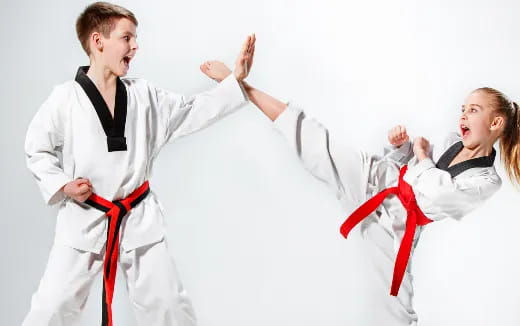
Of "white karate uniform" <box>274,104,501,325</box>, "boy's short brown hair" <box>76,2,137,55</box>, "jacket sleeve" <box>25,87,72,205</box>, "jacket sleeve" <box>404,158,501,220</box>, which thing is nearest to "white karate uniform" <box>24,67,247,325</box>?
"jacket sleeve" <box>25,87,72,205</box>

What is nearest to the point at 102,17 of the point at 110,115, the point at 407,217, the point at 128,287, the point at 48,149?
the point at 110,115

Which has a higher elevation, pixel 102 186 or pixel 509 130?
pixel 509 130

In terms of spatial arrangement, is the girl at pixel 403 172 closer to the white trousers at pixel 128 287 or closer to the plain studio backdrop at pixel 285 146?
the plain studio backdrop at pixel 285 146

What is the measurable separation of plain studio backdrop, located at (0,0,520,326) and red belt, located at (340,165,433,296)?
0.43m

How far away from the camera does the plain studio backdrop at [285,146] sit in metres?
2.82

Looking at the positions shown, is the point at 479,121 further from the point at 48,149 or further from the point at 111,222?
the point at 48,149

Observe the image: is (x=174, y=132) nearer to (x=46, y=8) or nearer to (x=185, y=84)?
(x=185, y=84)

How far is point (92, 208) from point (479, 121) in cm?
128

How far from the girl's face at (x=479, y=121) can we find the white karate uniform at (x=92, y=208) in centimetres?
104

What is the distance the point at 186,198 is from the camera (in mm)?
2910

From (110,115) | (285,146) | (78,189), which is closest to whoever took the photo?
(78,189)

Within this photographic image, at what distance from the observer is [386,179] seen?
8.05 ft

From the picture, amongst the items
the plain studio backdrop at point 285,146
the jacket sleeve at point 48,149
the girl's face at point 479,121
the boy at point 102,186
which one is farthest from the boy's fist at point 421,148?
the jacket sleeve at point 48,149

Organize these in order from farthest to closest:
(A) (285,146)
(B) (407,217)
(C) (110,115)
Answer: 1. (A) (285,146)
2. (B) (407,217)
3. (C) (110,115)
